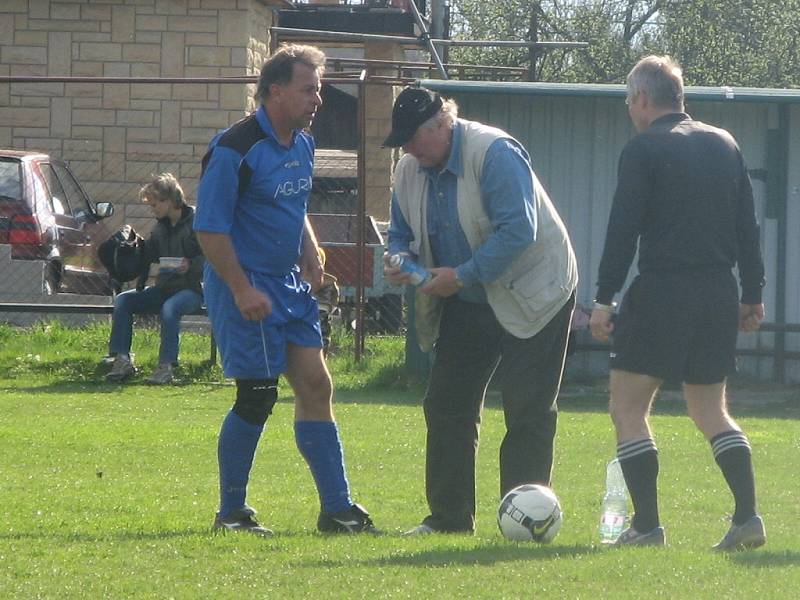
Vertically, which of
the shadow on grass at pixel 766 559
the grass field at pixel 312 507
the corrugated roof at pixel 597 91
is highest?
the corrugated roof at pixel 597 91

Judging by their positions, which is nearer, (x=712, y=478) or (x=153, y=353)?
(x=712, y=478)

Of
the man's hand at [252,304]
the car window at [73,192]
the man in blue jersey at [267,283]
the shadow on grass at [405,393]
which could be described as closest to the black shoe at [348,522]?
the man in blue jersey at [267,283]

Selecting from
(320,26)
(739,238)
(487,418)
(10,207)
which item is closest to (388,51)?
(320,26)

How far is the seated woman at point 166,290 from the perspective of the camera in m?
12.4

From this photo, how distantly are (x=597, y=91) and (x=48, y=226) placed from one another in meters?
5.36

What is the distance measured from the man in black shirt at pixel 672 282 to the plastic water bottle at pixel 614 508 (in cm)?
26

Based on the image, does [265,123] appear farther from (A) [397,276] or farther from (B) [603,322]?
(B) [603,322]

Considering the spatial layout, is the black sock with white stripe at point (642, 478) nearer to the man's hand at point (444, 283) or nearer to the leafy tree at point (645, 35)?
the man's hand at point (444, 283)

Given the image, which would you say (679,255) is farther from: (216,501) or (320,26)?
(320,26)

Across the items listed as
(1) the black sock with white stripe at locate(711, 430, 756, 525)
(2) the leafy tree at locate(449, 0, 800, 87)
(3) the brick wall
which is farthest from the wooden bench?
(2) the leafy tree at locate(449, 0, 800, 87)

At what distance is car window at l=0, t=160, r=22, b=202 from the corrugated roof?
422 cm

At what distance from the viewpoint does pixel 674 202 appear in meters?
5.83

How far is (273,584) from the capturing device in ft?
16.4

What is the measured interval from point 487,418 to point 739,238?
4830 millimetres
